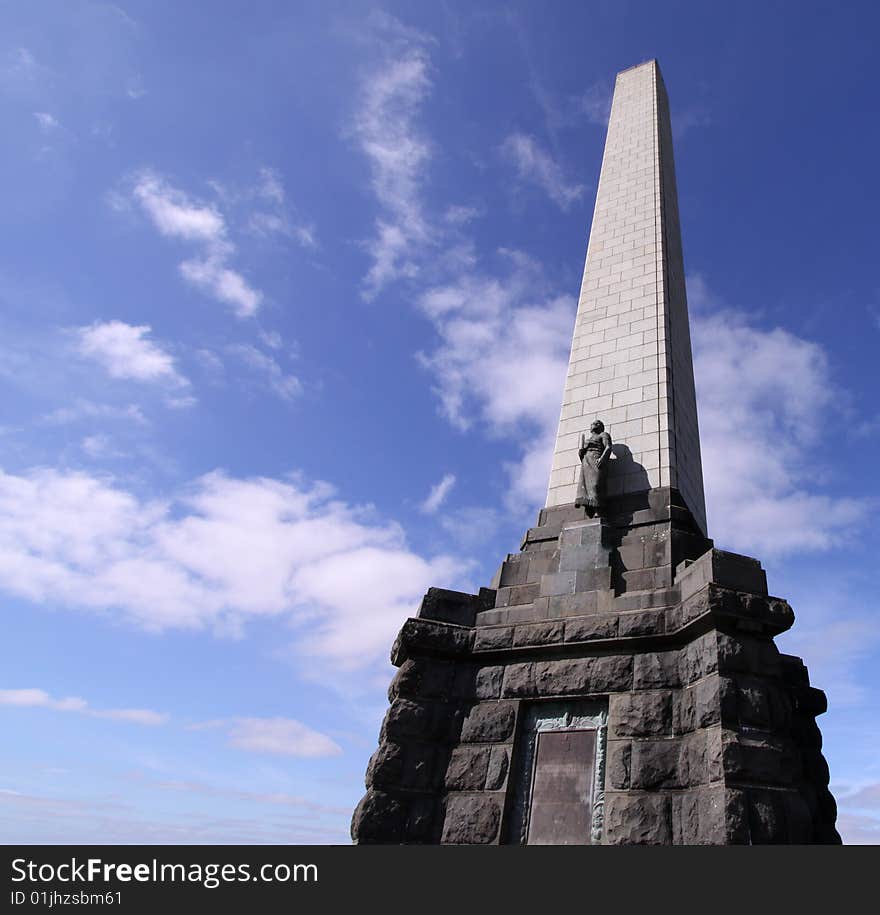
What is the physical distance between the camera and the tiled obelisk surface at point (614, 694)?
5.96 m

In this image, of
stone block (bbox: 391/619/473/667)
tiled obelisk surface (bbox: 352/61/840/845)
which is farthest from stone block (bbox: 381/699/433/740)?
stone block (bbox: 391/619/473/667)

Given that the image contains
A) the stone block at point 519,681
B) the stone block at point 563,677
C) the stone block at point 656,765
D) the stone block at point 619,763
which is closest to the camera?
the stone block at point 656,765

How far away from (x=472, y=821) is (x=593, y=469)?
453 cm

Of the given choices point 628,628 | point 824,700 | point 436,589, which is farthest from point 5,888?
point 824,700

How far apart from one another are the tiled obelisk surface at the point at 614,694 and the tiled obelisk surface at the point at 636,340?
0.07 m

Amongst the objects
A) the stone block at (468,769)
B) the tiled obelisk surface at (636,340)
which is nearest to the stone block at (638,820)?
the stone block at (468,769)

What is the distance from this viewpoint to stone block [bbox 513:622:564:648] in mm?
7555

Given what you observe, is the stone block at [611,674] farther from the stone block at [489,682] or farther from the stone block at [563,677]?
the stone block at [489,682]

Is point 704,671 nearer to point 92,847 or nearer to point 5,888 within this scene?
point 92,847

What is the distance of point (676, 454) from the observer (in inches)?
369

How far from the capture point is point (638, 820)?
6.04 m

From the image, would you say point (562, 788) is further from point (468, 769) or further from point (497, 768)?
point (468, 769)

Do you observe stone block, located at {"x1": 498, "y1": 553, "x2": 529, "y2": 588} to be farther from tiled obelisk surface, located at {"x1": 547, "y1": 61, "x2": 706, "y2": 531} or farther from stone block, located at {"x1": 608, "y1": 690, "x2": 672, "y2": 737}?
stone block, located at {"x1": 608, "y1": 690, "x2": 672, "y2": 737}

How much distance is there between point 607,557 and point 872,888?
412cm
